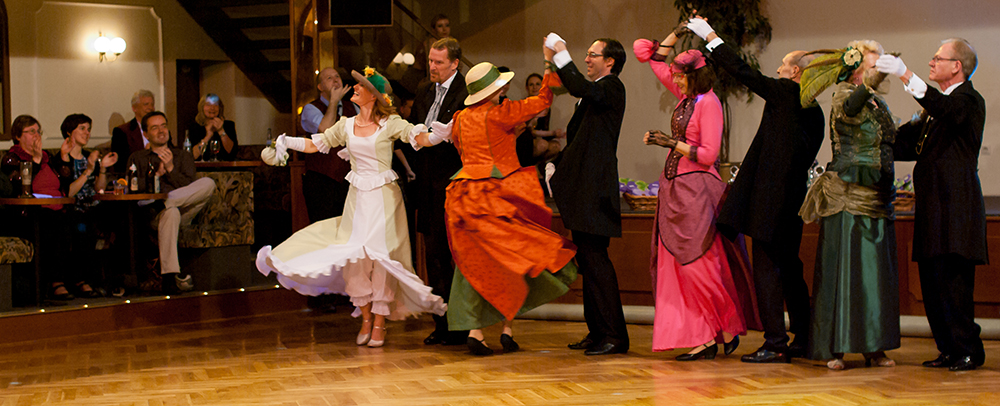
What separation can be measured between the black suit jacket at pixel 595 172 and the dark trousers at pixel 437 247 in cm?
75

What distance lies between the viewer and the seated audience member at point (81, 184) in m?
5.64

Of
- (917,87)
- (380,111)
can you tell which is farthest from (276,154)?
(917,87)

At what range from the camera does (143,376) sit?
162 inches

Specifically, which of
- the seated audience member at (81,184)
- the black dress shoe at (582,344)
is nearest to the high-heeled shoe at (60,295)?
the seated audience member at (81,184)

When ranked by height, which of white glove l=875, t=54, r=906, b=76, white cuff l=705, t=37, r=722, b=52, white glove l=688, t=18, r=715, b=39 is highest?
white glove l=688, t=18, r=715, b=39

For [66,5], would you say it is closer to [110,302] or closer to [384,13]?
[384,13]

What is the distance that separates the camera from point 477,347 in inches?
175

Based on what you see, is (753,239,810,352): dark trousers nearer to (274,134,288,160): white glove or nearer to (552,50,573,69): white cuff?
(552,50,573,69): white cuff

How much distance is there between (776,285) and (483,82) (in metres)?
1.61

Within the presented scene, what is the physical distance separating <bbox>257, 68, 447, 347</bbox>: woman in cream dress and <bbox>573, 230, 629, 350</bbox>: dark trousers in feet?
2.59

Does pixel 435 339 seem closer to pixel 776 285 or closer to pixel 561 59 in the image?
pixel 561 59

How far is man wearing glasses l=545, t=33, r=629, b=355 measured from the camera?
425cm

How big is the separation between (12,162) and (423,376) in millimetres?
2988

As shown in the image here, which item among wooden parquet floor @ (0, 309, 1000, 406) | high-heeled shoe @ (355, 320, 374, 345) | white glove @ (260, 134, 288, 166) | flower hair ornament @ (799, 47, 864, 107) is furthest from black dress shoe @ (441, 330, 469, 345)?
flower hair ornament @ (799, 47, 864, 107)
